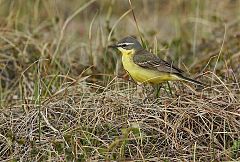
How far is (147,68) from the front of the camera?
520cm

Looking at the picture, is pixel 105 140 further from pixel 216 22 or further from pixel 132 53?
pixel 216 22

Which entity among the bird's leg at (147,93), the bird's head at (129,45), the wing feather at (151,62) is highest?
the bird's head at (129,45)

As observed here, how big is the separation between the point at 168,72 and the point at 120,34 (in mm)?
2611

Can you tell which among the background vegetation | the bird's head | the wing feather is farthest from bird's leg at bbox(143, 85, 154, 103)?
the bird's head

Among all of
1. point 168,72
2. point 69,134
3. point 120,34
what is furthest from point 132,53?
point 120,34

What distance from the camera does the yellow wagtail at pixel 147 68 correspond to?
5.04m

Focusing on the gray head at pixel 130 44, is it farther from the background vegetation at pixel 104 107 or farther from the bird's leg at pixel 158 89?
the bird's leg at pixel 158 89

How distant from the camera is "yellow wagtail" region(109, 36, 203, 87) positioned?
504 cm

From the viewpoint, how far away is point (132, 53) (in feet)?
17.5

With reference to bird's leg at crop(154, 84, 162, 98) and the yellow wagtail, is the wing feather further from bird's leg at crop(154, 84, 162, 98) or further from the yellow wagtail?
bird's leg at crop(154, 84, 162, 98)

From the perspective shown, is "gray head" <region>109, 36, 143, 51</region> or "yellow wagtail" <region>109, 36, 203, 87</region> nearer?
"yellow wagtail" <region>109, 36, 203, 87</region>

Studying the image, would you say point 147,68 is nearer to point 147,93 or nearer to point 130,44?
point 147,93

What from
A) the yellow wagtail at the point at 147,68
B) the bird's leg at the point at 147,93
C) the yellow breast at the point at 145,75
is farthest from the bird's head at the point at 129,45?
the bird's leg at the point at 147,93

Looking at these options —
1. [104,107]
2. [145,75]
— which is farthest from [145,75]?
[104,107]
